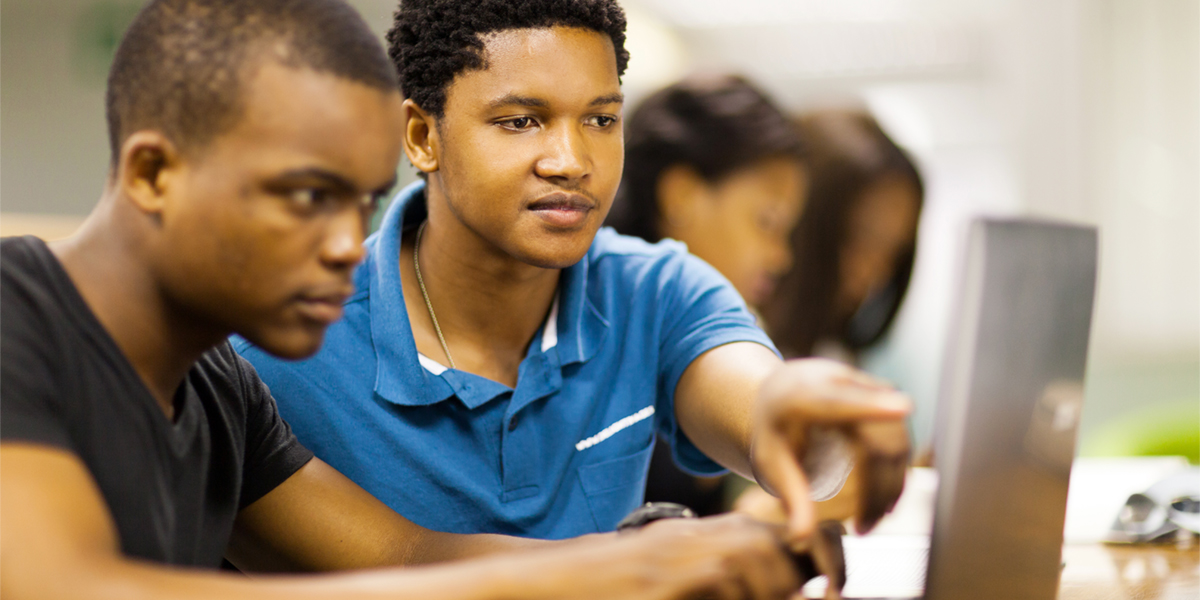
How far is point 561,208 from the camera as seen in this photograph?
1.04m

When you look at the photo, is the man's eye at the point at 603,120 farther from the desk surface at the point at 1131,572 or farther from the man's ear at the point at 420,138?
the desk surface at the point at 1131,572

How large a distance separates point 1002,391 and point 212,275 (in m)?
0.50

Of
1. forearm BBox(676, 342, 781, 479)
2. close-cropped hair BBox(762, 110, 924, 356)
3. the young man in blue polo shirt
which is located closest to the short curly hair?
the young man in blue polo shirt

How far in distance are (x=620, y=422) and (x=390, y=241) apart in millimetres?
355

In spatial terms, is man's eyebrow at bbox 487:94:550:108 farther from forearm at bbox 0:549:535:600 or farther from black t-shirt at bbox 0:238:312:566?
forearm at bbox 0:549:535:600

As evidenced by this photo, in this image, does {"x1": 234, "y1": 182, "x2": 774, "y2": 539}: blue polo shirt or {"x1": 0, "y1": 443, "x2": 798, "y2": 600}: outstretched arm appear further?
{"x1": 234, "y1": 182, "x2": 774, "y2": 539}: blue polo shirt

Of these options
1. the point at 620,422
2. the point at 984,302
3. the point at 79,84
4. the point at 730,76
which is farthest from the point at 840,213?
the point at 79,84

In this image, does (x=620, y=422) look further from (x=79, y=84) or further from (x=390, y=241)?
(x=79, y=84)

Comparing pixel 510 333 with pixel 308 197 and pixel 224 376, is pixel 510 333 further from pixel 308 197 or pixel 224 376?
pixel 308 197

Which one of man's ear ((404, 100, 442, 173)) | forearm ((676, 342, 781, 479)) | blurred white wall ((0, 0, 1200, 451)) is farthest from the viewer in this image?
blurred white wall ((0, 0, 1200, 451))

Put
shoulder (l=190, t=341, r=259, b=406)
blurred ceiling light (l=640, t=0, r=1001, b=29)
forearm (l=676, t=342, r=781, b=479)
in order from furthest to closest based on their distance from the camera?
blurred ceiling light (l=640, t=0, r=1001, b=29) → forearm (l=676, t=342, r=781, b=479) → shoulder (l=190, t=341, r=259, b=406)

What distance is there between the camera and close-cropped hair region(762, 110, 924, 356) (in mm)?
2293

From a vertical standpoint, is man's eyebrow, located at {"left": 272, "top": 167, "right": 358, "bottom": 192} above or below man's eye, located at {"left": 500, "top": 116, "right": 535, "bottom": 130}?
below

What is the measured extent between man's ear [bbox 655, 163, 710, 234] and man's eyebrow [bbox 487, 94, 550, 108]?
0.93 metres
